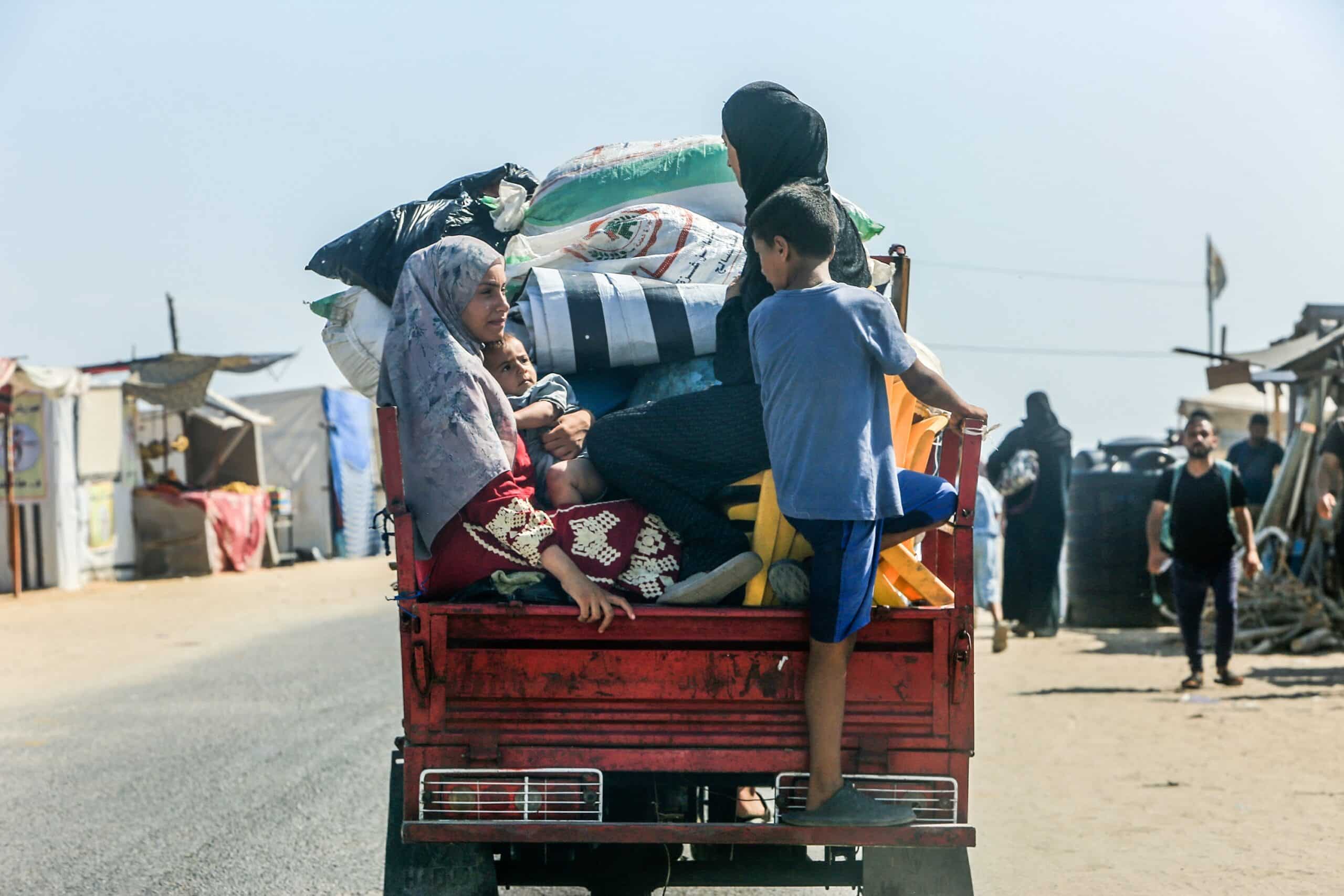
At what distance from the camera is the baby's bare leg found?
405cm

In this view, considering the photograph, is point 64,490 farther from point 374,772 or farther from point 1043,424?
point 374,772

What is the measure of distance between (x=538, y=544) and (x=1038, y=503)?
34.8 feet

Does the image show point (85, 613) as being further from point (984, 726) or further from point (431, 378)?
point (431, 378)

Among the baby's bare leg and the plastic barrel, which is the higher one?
the baby's bare leg

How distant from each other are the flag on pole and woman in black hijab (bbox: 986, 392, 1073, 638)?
44.2m

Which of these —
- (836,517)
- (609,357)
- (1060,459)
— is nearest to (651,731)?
(836,517)

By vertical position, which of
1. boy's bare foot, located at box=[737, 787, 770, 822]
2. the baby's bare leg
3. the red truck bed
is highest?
the baby's bare leg

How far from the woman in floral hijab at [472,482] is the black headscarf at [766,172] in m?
0.59

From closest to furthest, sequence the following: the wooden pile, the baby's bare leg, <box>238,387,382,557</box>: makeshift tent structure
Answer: the baby's bare leg → the wooden pile → <box>238,387,382,557</box>: makeshift tent structure

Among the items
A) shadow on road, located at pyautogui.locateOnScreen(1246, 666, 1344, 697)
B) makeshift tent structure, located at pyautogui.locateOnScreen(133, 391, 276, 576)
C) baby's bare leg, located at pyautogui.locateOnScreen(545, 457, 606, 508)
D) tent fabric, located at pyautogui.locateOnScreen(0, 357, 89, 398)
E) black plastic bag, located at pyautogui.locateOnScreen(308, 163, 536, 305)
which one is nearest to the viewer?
baby's bare leg, located at pyautogui.locateOnScreen(545, 457, 606, 508)

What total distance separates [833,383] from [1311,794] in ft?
15.8

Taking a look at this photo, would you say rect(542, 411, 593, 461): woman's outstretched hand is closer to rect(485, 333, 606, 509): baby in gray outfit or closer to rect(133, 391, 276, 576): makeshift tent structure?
rect(485, 333, 606, 509): baby in gray outfit

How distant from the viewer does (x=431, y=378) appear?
3752mm

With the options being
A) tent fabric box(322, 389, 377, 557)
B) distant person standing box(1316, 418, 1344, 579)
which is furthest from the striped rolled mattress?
tent fabric box(322, 389, 377, 557)
